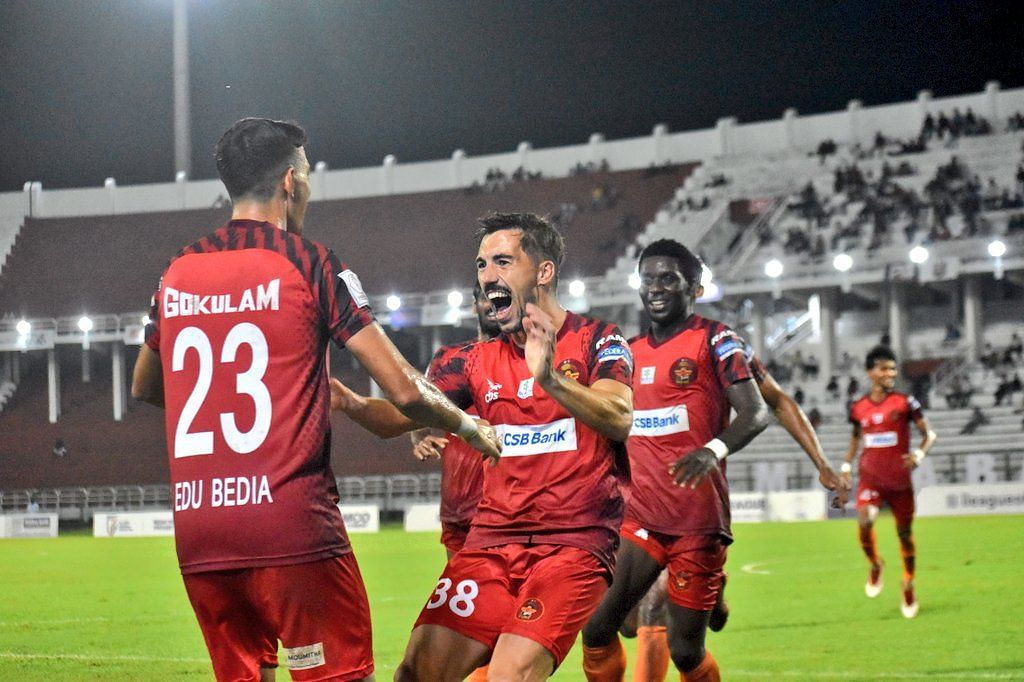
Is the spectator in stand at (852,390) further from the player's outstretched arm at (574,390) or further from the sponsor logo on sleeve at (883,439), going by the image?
the player's outstretched arm at (574,390)

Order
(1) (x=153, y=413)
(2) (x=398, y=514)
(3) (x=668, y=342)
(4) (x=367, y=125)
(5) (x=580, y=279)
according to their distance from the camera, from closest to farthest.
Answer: (3) (x=668, y=342) < (2) (x=398, y=514) < (5) (x=580, y=279) < (1) (x=153, y=413) < (4) (x=367, y=125)

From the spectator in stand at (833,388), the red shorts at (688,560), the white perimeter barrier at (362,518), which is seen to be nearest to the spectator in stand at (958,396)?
the spectator in stand at (833,388)

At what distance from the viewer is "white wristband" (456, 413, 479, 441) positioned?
4.55m

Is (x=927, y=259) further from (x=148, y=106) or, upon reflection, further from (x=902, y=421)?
(x=148, y=106)

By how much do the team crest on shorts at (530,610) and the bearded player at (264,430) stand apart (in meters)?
0.83

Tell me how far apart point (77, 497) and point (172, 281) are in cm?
4056

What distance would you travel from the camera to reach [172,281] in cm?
443

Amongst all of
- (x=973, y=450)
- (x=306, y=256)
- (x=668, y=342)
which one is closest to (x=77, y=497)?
(x=973, y=450)

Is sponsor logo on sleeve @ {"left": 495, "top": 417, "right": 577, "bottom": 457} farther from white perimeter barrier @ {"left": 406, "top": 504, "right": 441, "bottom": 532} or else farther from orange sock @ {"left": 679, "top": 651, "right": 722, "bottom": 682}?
white perimeter barrier @ {"left": 406, "top": 504, "right": 441, "bottom": 532}

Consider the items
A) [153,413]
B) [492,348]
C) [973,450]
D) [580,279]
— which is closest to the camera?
[492,348]

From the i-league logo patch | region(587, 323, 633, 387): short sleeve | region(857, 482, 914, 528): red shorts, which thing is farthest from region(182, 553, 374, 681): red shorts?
region(857, 482, 914, 528): red shorts

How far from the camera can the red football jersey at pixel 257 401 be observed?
4.27 meters

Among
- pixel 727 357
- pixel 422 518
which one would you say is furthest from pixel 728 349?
→ pixel 422 518

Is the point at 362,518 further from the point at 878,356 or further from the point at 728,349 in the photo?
the point at 728,349
